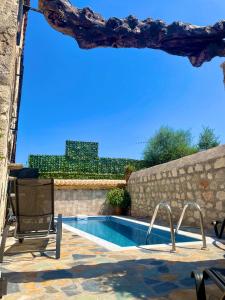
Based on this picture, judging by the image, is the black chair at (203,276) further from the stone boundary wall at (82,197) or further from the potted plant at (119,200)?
the stone boundary wall at (82,197)

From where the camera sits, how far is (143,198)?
12.1 metres

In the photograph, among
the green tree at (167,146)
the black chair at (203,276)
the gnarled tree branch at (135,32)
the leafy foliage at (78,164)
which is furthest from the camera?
the green tree at (167,146)

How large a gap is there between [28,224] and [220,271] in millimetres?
3652

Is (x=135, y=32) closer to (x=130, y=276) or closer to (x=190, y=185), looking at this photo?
(x=130, y=276)

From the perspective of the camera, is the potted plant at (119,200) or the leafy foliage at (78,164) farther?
the leafy foliage at (78,164)

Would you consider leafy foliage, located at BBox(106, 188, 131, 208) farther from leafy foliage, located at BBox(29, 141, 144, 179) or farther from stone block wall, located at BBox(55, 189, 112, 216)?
leafy foliage, located at BBox(29, 141, 144, 179)

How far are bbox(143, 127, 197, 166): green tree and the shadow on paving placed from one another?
54.7 feet

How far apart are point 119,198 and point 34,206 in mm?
9196

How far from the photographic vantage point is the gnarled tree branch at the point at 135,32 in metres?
2.51

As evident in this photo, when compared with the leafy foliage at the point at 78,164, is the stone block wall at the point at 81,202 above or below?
below

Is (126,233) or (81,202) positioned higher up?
(81,202)

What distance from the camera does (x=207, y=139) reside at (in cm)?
2481

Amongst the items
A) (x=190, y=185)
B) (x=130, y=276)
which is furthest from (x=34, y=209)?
(x=190, y=185)

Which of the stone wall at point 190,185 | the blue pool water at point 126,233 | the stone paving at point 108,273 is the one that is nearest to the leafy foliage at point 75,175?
the blue pool water at point 126,233
